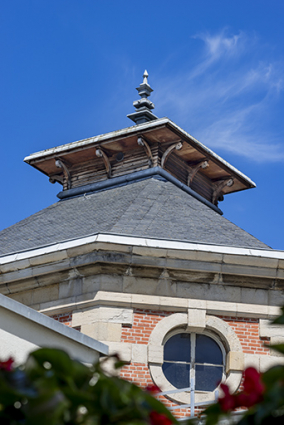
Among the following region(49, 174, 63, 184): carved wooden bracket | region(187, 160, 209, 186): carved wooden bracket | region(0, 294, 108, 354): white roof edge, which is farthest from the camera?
region(49, 174, 63, 184): carved wooden bracket

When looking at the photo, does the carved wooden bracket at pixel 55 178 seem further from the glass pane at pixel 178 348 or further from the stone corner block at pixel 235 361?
the stone corner block at pixel 235 361

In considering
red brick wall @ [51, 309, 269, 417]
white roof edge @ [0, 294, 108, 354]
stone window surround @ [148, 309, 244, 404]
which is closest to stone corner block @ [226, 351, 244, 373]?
stone window surround @ [148, 309, 244, 404]

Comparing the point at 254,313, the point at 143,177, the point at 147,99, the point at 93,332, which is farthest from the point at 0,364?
the point at 147,99

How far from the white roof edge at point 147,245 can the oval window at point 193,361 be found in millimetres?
1252

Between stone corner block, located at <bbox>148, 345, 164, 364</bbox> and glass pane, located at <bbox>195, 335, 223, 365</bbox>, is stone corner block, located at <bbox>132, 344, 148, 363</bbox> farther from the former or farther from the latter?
glass pane, located at <bbox>195, 335, 223, 365</bbox>

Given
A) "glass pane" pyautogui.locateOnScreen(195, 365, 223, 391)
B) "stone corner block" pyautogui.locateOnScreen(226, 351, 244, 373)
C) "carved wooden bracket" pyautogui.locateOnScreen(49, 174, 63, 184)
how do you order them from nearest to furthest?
"stone corner block" pyautogui.locateOnScreen(226, 351, 244, 373) → "glass pane" pyautogui.locateOnScreen(195, 365, 223, 391) → "carved wooden bracket" pyautogui.locateOnScreen(49, 174, 63, 184)

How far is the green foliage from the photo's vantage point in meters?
2.02

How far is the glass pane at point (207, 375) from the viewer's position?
9867 millimetres

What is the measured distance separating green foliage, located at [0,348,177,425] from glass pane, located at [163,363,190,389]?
306 inches

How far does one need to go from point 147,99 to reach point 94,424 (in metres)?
14.5

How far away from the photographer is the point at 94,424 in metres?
2.08

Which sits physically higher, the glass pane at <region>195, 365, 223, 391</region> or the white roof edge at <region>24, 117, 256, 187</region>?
the white roof edge at <region>24, 117, 256, 187</region>

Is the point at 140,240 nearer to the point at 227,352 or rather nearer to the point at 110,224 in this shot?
the point at 110,224

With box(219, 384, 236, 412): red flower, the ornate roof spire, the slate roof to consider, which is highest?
the ornate roof spire
